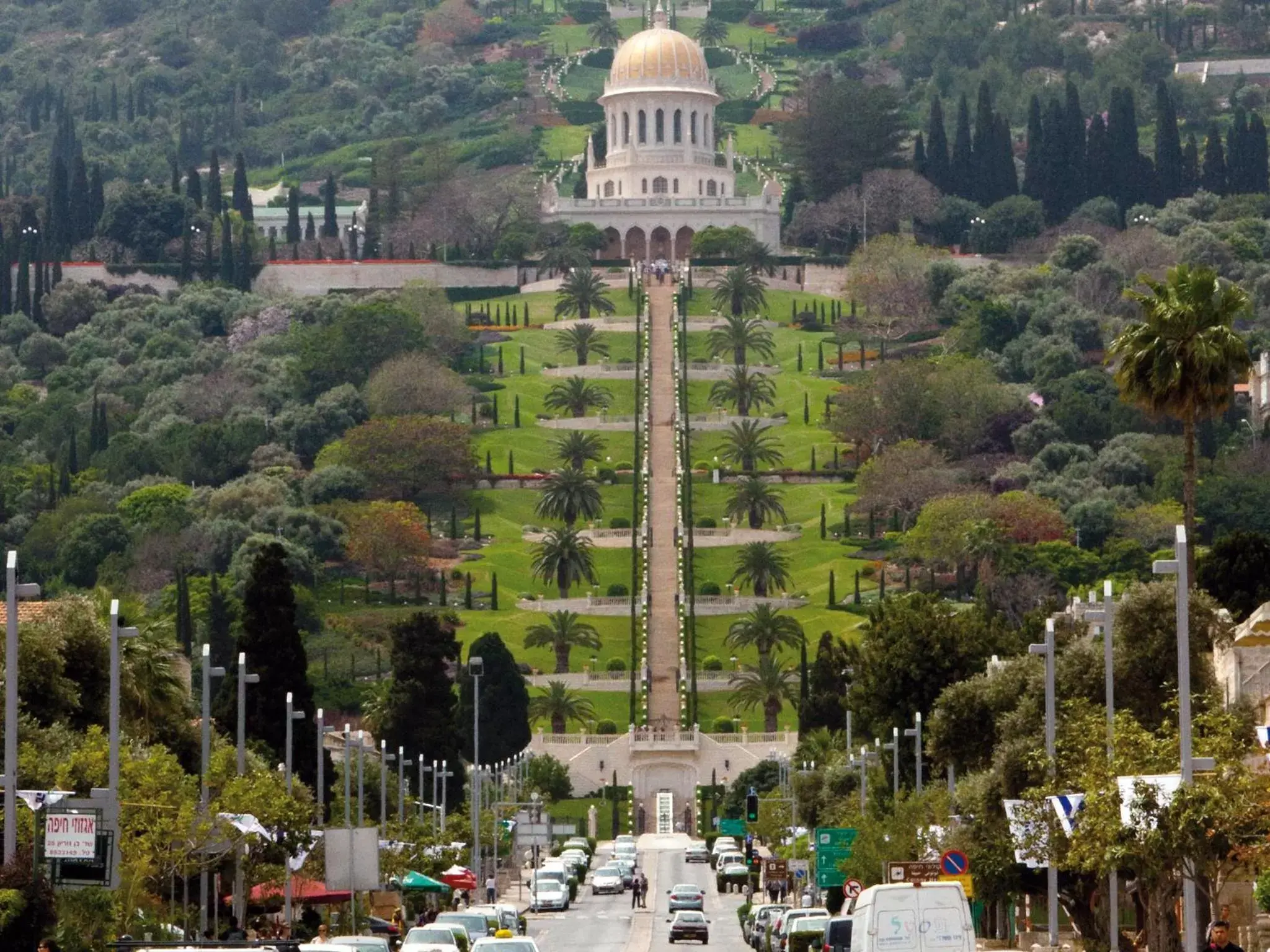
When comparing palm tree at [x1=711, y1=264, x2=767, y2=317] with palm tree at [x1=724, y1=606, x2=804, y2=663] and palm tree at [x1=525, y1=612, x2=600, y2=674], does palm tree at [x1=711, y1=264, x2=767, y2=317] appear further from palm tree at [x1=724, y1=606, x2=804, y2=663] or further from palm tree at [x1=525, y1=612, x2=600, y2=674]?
palm tree at [x1=724, y1=606, x2=804, y2=663]

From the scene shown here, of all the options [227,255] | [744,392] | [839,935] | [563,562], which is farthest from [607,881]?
[227,255]

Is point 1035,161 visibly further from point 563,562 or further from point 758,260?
point 563,562

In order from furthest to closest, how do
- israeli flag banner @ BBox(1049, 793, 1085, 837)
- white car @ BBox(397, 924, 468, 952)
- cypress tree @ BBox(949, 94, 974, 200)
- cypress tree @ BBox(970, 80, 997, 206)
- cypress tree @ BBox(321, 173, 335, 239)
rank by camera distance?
cypress tree @ BBox(321, 173, 335, 239), cypress tree @ BBox(949, 94, 974, 200), cypress tree @ BBox(970, 80, 997, 206), white car @ BBox(397, 924, 468, 952), israeli flag banner @ BBox(1049, 793, 1085, 837)

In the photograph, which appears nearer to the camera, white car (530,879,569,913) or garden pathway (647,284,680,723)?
white car (530,879,569,913)

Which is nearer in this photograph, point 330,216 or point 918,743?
point 918,743

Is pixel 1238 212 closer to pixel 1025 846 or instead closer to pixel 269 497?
pixel 269 497

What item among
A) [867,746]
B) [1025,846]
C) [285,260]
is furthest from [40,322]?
[1025,846]

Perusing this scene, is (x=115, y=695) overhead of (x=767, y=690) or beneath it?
overhead

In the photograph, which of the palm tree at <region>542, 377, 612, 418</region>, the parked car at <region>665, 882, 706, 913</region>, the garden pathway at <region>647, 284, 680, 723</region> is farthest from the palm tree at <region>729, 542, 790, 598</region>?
the parked car at <region>665, 882, 706, 913</region>
